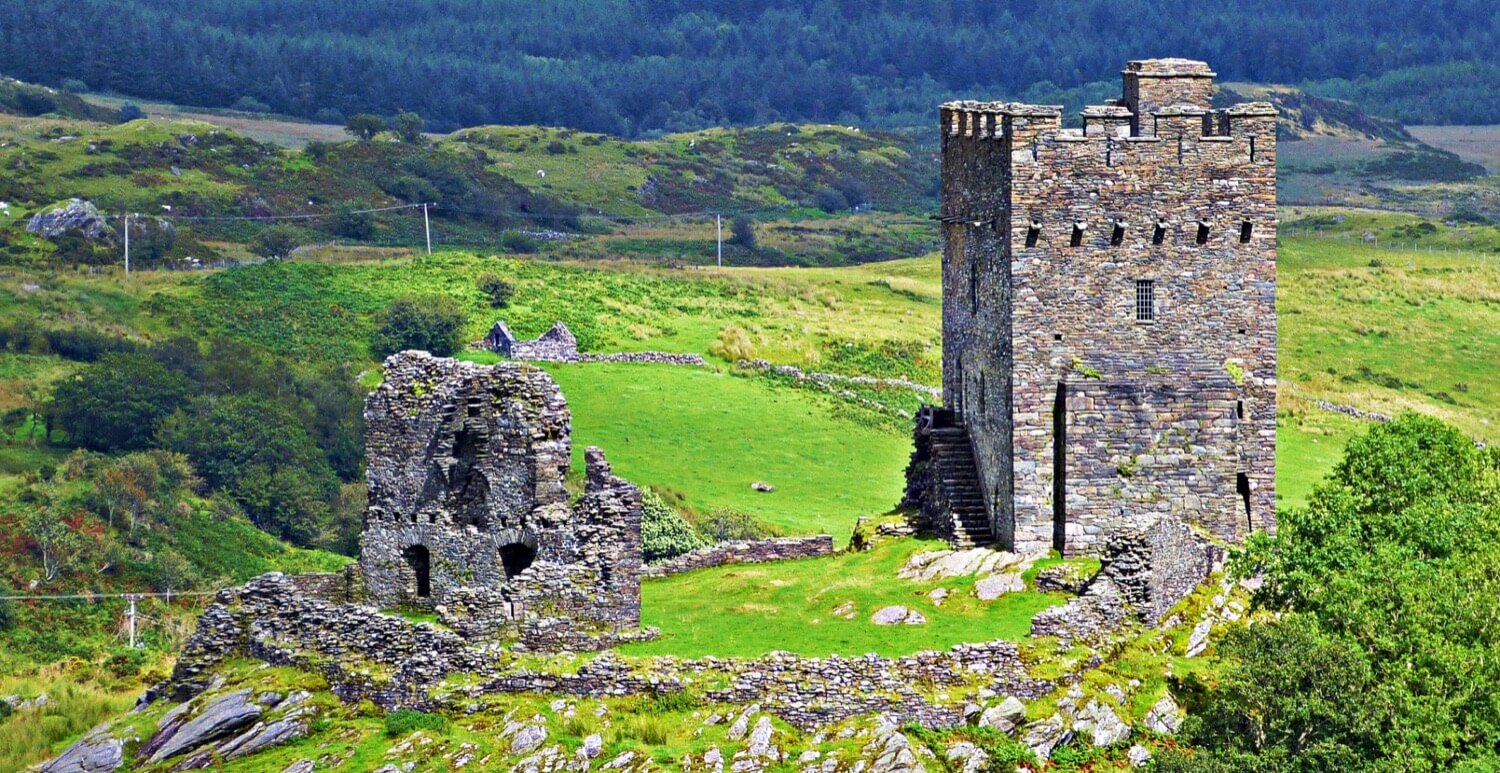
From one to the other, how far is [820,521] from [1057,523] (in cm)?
2076

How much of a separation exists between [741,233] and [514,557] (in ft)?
460

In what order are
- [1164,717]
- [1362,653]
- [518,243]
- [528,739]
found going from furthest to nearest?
[518,243], [1164,717], [1362,653], [528,739]

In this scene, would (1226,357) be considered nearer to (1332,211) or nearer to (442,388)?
(442,388)

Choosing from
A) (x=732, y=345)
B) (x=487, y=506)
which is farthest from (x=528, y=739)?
(x=732, y=345)

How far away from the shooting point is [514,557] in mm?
38938

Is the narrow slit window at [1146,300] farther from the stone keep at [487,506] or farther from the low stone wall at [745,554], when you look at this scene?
the stone keep at [487,506]

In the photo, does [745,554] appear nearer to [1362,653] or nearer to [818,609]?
[818,609]

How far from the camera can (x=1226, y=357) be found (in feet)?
140

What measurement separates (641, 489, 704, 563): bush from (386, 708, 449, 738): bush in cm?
1860

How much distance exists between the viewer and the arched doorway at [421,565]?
130ft

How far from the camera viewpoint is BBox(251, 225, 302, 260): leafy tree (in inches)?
5516

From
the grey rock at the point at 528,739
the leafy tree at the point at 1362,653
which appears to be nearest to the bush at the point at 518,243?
the leafy tree at the point at 1362,653

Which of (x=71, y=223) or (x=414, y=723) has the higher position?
(x=414, y=723)

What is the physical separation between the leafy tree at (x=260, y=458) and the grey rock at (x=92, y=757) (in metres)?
45.6
